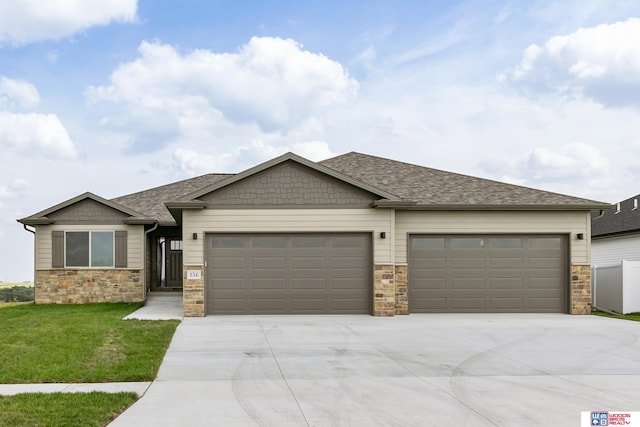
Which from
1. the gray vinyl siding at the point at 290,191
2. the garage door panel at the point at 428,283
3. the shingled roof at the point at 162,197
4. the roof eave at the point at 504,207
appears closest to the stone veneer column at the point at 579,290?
the roof eave at the point at 504,207

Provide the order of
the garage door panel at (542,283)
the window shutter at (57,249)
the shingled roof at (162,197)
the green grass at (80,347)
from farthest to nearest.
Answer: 1. the shingled roof at (162,197)
2. the window shutter at (57,249)
3. the garage door panel at (542,283)
4. the green grass at (80,347)

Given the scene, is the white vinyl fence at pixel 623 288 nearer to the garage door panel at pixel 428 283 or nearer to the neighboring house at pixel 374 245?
the neighboring house at pixel 374 245

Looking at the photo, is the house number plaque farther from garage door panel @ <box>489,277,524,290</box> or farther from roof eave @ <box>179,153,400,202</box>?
garage door panel @ <box>489,277,524,290</box>

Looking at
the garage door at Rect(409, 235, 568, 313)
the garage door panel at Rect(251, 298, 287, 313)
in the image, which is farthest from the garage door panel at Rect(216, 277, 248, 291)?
the garage door at Rect(409, 235, 568, 313)

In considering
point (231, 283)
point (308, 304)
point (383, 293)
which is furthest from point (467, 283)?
point (231, 283)

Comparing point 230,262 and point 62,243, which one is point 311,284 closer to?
point 230,262

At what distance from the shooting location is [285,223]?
619 inches

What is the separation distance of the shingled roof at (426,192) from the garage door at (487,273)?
39.0 inches

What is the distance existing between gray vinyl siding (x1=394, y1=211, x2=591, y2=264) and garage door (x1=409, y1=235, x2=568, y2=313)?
0.23 m

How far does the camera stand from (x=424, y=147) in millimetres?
23734

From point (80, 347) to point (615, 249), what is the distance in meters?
22.8

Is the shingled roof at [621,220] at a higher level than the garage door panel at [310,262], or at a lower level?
higher

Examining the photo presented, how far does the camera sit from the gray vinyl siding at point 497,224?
1652cm

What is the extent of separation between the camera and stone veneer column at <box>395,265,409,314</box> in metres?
16.4
